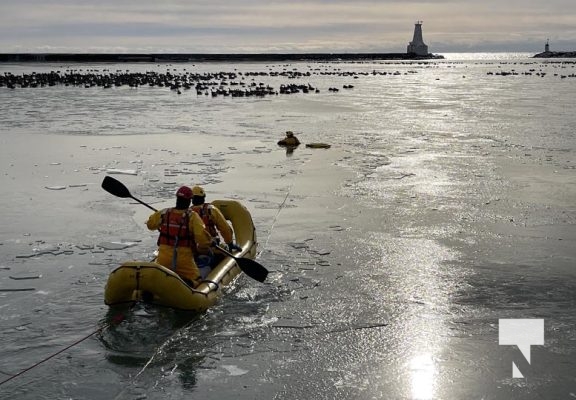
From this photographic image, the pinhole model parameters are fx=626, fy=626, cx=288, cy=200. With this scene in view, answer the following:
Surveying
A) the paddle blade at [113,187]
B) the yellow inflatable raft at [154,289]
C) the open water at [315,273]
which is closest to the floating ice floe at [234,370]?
the open water at [315,273]

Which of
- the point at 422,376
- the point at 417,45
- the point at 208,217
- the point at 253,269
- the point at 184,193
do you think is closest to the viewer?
the point at 422,376

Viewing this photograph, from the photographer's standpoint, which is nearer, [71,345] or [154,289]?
[71,345]

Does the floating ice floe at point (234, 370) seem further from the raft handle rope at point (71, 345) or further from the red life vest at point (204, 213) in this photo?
the red life vest at point (204, 213)

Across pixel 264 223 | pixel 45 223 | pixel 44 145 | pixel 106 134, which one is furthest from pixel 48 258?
pixel 106 134

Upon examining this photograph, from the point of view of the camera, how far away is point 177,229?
7.06 m

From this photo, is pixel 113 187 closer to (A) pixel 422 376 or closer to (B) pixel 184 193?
(B) pixel 184 193

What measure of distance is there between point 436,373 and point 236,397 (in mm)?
1853

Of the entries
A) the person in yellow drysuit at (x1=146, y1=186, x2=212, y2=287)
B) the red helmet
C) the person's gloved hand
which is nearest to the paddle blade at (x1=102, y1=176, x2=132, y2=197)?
the person's gloved hand

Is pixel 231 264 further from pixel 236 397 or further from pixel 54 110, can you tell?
pixel 54 110

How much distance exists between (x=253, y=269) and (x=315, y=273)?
43.5 inches

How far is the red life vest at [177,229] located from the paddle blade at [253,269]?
79cm

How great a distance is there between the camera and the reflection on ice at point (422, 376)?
17.8ft

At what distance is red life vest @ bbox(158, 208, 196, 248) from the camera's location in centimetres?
706

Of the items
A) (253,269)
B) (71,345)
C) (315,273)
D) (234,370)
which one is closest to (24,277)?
(71,345)
